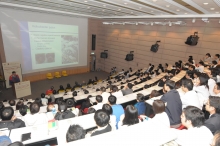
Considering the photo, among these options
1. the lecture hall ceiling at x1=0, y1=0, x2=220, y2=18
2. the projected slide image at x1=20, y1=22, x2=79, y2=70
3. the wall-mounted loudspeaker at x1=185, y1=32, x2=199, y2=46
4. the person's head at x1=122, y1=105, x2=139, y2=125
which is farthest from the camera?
the projected slide image at x1=20, y1=22, x2=79, y2=70

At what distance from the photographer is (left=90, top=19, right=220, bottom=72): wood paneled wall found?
25.6 ft

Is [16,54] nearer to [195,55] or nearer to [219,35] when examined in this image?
[195,55]

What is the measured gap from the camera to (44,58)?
10.2m

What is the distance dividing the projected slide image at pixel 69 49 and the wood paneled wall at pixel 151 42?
2660 millimetres

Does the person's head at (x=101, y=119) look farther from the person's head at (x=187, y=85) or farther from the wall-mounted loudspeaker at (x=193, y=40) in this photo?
the wall-mounted loudspeaker at (x=193, y=40)

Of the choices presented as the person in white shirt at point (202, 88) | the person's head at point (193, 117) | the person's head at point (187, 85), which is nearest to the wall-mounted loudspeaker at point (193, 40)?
the person in white shirt at point (202, 88)

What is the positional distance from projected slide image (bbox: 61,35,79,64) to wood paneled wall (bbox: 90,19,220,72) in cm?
266

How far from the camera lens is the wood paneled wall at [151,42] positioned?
779 cm

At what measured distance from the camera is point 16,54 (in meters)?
8.95

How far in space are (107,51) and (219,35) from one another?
27.5 ft

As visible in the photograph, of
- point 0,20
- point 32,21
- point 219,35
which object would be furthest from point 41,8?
point 219,35

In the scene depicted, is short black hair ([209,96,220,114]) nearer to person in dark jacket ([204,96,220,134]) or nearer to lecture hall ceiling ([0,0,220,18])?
person in dark jacket ([204,96,220,134])

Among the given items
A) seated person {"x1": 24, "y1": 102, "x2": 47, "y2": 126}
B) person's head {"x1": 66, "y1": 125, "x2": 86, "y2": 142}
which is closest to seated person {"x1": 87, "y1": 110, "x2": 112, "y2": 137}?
person's head {"x1": 66, "y1": 125, "x2": 86, "y2": 142}

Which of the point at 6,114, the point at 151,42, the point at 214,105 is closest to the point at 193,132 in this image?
the point at 214,105
